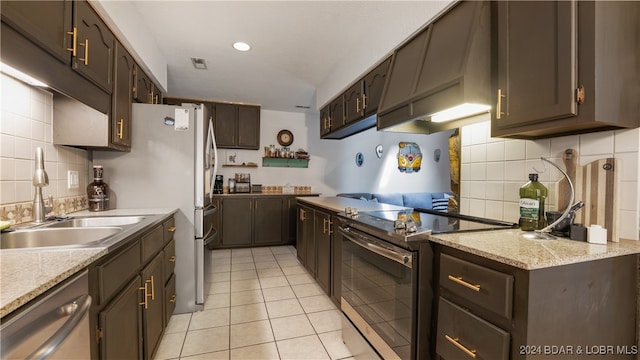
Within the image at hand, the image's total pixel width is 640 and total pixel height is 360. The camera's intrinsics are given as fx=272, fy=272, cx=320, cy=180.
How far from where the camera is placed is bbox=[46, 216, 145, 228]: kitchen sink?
62.4 inches

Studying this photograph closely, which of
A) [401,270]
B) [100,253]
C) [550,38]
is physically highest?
[550,38]

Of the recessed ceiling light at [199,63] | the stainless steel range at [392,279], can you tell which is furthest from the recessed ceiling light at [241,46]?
the stainless steel range at [392,279]

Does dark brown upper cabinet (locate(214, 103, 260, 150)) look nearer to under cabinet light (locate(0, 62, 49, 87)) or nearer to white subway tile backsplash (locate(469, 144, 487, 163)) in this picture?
under cabinet light (locate(0, 62, 49, 87))

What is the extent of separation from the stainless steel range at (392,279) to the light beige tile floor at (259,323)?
0.97 feet

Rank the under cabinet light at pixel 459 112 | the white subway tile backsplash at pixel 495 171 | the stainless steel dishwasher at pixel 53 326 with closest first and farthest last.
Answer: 1. the stainless steel dishwasher at pixel 53 326
2. the under cabinet light at pixel 459 112
3. the white subway tile backsplash at pixel 495 171

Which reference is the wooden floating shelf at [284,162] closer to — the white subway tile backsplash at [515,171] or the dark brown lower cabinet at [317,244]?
the dark brown lower cabinet at [317,244]

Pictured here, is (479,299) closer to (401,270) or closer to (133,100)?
(401,270)

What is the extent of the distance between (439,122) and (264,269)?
104 inches

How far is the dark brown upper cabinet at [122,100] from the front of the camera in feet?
6.37

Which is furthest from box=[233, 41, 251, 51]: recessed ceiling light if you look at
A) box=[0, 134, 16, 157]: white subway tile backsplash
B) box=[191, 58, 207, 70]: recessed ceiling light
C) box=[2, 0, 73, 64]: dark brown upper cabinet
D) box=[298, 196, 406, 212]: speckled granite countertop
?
box=[0, 134, 16, 157]: white subway tile backsplash

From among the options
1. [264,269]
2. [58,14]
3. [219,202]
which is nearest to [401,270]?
[58,14]

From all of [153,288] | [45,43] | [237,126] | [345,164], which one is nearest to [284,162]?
[237,126]

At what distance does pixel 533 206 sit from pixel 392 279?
0.82 metres

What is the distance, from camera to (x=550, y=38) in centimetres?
117
